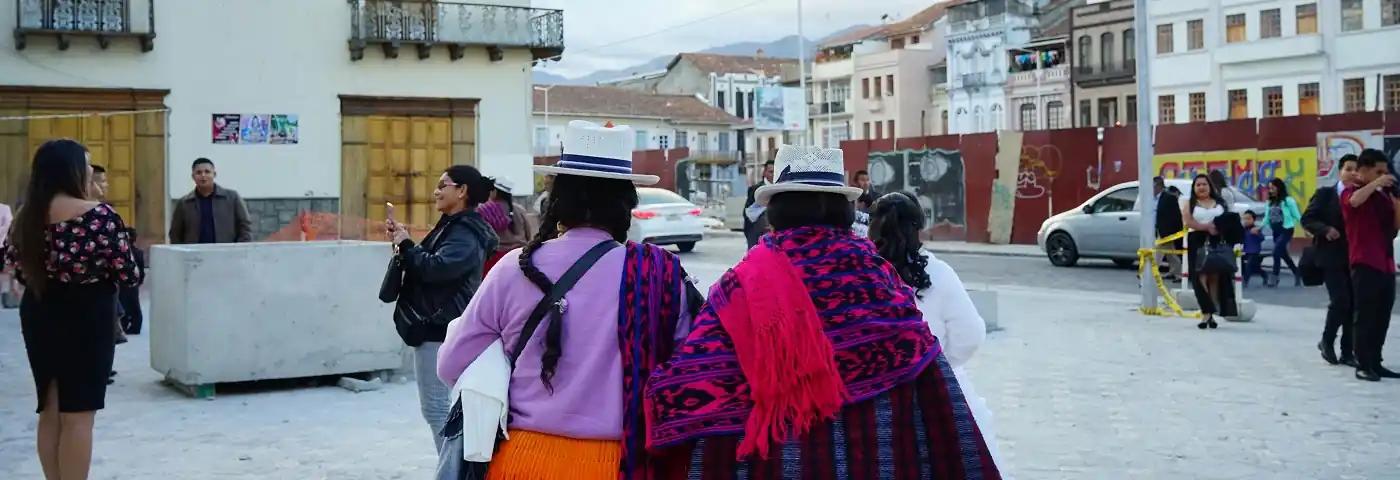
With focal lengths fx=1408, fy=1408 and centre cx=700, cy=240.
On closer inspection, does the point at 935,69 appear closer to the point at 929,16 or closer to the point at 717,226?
the point at 929,16

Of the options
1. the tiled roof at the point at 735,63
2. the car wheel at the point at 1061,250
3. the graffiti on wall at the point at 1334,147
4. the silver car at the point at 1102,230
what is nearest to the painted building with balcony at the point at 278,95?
the car wheel at the point at 1061,250

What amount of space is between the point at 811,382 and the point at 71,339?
135 inches

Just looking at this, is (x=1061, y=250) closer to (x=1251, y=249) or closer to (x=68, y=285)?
(x=1251, y=249)

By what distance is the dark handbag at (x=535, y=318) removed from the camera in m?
3.34

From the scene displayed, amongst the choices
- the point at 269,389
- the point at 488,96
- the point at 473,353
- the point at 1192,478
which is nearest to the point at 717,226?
the point at 488,96

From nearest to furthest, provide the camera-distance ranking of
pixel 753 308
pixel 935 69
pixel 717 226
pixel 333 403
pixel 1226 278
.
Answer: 1. pixel 753 308
2. pixel 333 403
3. pixel 1226 278
4. pixel 717 226
5. pixel 935 69

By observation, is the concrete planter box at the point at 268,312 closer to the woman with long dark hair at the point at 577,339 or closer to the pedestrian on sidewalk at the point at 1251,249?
the woman with long dark hair at the point at 577,339

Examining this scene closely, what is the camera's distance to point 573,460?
131 inches

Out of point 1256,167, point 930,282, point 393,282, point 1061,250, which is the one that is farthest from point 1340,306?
point 1256,167

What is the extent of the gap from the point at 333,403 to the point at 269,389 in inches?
31.1

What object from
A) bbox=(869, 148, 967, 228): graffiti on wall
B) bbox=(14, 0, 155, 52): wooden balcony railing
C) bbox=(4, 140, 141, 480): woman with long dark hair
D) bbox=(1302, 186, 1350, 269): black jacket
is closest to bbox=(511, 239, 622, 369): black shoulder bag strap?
bbox=(4, 140, 141, 480): woman with long dark hair

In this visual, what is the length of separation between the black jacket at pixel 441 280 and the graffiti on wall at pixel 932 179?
2541cm

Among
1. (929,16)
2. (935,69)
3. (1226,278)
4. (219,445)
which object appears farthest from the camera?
(929,16)

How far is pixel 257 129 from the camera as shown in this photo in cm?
2317
